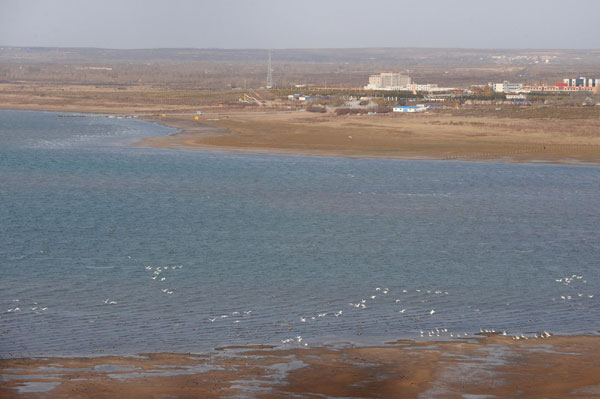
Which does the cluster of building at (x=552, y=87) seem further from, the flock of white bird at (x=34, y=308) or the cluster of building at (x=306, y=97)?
the flock of white bird at (x=34, y=308)

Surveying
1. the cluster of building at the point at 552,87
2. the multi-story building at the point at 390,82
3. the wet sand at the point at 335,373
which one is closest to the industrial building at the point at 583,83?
the cluster of building at the point at 552,87

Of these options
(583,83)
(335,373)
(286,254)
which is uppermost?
(583,83)

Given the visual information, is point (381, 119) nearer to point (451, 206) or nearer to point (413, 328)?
point (451, 206)

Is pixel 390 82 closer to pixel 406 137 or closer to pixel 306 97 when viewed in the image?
pixel 306 97

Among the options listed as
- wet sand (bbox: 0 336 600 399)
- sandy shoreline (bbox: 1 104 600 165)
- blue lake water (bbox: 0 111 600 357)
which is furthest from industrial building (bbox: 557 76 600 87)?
wet sand (bbox: 0 336 600 399)

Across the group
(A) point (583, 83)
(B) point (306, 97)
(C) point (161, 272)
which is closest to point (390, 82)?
(A) point (583, 83)

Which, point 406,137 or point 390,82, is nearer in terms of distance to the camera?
point 406,137

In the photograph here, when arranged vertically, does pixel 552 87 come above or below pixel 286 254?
above
